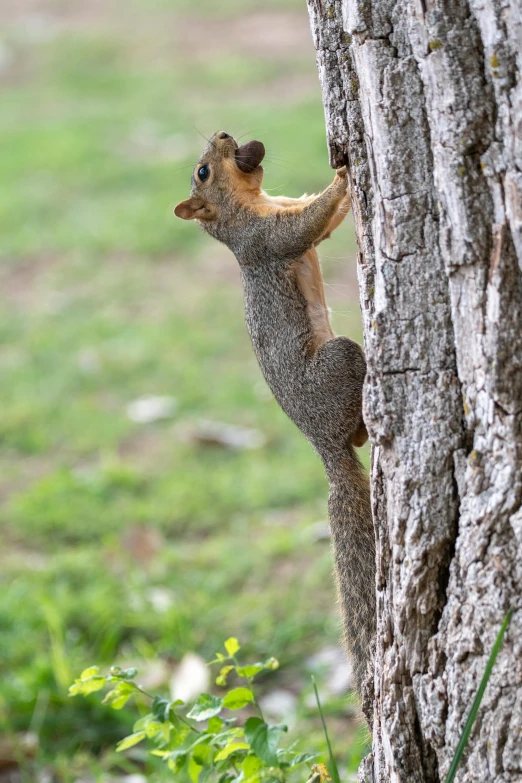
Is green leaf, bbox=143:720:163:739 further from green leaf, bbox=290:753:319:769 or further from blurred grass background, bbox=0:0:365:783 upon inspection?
blurred grass background, bbox=0:0:365:783

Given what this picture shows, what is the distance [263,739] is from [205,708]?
13 cm

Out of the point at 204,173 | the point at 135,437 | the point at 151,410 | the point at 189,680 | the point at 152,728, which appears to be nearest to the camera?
the point at 152,728

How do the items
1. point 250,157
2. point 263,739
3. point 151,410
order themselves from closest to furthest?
point 263,739 < point 250,157 < point 151,410

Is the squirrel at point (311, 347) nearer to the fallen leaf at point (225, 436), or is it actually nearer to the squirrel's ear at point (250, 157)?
the squirrel's ear at point (250, 157)

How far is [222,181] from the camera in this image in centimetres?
246

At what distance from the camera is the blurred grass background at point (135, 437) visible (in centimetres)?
297

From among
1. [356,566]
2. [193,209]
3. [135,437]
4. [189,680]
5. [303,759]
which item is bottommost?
[189,680]

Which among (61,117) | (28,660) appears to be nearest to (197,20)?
(61,117)

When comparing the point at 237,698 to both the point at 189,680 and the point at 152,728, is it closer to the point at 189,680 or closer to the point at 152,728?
the point at 152,728

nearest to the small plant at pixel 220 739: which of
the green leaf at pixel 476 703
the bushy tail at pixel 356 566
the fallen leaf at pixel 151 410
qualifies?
the bushy tail at pixel 356 566

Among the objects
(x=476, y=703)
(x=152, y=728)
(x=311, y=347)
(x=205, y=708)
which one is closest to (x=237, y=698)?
(x=205, y=708)

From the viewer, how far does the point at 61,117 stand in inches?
338

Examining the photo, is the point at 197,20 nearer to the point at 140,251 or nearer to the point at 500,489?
the point at 140,251

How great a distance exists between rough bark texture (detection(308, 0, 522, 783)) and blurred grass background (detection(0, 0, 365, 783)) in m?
0.56
